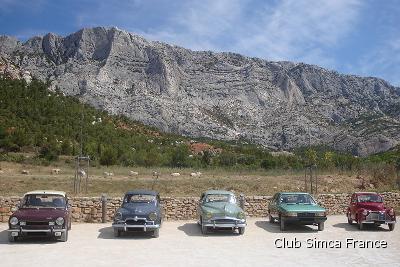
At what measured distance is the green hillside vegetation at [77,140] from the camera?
48719mm

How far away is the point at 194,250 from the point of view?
13.2 m

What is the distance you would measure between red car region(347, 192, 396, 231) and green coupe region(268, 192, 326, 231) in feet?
6.25

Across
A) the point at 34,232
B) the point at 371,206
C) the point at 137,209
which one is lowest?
the point at 34,232

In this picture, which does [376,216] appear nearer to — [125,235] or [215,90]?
[125,235]

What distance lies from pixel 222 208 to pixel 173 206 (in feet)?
16.0

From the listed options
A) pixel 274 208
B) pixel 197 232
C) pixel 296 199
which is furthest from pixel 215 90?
pixel 197 232

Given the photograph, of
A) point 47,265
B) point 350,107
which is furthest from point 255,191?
point 350,107

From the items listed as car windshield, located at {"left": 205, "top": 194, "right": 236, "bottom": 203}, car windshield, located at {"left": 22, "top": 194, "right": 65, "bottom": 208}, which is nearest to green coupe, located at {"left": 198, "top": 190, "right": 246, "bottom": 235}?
car windshield, located at {"left": 205, "top": 194, "right": 236, "bottom": 203}

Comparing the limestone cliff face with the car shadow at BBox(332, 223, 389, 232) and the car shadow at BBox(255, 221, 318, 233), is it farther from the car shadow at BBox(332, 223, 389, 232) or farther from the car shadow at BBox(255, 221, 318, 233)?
the car shadow at BBox(255, 221, 318, 233)

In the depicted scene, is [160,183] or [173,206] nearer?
[173,206]

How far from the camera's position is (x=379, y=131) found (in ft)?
299

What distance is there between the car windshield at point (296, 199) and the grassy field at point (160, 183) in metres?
10.6

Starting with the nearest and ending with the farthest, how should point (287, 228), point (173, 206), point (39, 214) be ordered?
1. point (39, 214)
2. point (287, 228)
3. point (173, 206)

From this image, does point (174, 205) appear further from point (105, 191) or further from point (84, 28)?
point (84, 28)
